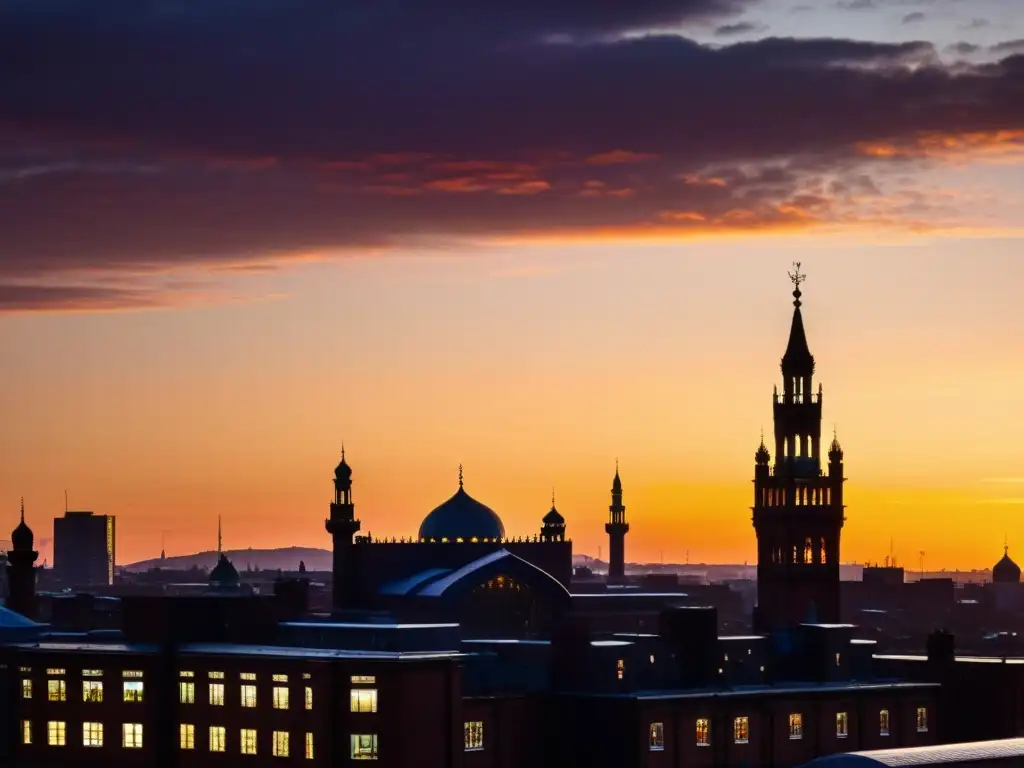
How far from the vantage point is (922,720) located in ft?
579

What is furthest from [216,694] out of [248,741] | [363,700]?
[363,700]

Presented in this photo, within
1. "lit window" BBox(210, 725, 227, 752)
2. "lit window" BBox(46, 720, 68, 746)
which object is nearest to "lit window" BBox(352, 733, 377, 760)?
"lit window" BBox(210, 725, 227, 752)

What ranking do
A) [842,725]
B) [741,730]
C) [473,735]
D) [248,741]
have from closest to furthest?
[473,735]
[248,741]
[741,730]
[842,725]

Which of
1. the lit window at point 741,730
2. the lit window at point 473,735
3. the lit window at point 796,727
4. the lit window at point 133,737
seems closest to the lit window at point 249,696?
the lit window at point 133,737

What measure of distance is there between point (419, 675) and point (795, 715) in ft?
90.4

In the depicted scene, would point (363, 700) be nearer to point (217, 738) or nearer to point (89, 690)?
point (217, 738)

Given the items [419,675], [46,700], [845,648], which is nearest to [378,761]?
[419,675]

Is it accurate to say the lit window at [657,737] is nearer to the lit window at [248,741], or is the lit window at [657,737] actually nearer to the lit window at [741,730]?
A: the lit window at [741,730]

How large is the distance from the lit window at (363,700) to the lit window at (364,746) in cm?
154

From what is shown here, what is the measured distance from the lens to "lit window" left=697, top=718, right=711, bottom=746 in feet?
537

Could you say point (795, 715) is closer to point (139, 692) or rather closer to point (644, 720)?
point (644, 720)

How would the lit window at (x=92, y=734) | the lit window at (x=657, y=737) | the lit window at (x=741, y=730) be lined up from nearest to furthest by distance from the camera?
the lit window at (x=657, y=737)
the lit window at (x=741, y=730)
the lit window at (x=92, y=734)

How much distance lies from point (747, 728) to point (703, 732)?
373cm

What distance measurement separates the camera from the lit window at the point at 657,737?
6322 inches
